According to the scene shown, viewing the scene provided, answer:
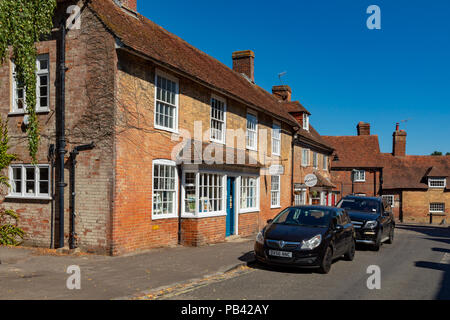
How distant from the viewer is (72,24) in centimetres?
1169

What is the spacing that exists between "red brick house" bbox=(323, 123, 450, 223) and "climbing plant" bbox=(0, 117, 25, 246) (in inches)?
1270

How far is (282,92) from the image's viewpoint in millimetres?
30219

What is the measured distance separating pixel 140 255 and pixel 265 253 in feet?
11.4

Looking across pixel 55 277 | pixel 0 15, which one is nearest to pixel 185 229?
pixel 55 277

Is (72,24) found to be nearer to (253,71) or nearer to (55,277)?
(55,277)

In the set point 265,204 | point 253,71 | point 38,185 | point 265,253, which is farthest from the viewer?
point 253,71

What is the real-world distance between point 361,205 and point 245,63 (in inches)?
509

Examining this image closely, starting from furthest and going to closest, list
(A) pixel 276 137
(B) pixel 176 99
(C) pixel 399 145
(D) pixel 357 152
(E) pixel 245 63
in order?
(C) pixel 399 145, (D) pixel 357 152, (E) pixel 245 63, (A) pixel 276 137, (B) pixel 176 99

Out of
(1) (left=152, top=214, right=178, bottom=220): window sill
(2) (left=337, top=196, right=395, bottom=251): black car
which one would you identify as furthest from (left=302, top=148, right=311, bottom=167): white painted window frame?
(1) (left=152, top=214, right=178, bottom=220): window sill

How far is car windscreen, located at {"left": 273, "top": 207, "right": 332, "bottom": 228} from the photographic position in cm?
1062

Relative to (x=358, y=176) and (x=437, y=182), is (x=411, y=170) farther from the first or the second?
(x=358, y=176)

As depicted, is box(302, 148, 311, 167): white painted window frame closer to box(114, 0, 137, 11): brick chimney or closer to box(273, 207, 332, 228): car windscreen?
box(114, 0, 137, 11): brick chimney

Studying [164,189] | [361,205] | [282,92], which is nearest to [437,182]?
[282,92]

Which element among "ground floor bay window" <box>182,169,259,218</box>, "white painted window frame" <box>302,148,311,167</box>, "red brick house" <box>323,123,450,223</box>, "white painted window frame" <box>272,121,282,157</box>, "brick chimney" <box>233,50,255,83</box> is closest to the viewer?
"ground floor bay window" <box>182,169,259,218</box>
